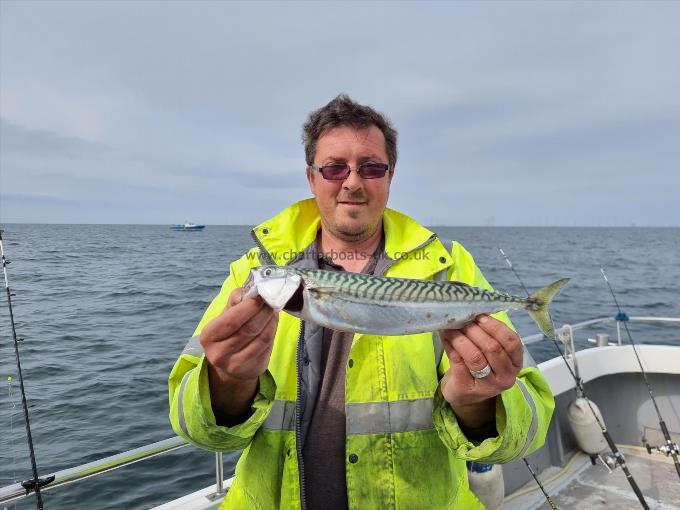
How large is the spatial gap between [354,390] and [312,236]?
1.15 meters

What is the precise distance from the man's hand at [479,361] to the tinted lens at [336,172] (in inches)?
46.0

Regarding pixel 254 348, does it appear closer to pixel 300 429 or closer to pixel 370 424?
pixel 300 429

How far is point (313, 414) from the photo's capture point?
2.49m

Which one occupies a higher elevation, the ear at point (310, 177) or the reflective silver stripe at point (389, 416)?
the ear at point (310, 177)

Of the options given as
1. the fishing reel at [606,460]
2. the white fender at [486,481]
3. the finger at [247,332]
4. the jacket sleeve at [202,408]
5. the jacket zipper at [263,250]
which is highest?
the jacket zipper at [263,250]

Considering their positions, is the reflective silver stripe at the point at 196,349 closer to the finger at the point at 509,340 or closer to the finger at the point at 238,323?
the finger at the point at 238,323

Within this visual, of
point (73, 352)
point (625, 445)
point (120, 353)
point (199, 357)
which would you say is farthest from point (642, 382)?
point (73, 352)

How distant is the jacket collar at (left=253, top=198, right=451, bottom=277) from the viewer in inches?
110

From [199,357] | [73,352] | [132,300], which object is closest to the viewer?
[199,357]

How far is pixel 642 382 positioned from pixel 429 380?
5.69m

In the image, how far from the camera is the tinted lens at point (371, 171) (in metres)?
2.80

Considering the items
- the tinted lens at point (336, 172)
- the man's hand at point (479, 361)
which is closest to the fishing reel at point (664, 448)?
the man's hand at point (479, 361)

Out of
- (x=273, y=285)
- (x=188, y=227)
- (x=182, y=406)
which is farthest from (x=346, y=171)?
(x=188, y=227)

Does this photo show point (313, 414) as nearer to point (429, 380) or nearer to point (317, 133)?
point (429, 380)
